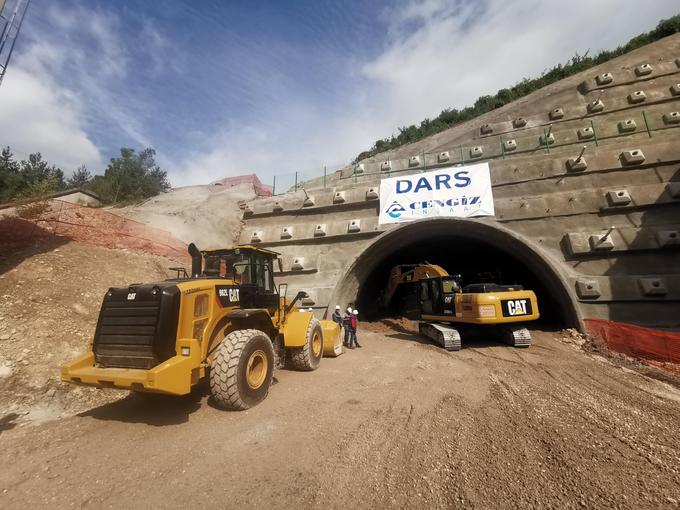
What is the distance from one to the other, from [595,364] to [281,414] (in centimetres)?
859

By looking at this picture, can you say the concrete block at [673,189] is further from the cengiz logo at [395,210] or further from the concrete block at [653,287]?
the cengiz logo at [395,210]

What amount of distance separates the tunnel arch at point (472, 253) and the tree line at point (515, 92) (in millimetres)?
12189

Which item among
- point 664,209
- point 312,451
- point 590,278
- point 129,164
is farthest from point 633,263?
point 129,164

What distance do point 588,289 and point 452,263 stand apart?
12.2m

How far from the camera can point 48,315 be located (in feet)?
24.7

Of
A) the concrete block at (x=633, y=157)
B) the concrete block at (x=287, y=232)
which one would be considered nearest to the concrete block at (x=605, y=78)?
the concrete block at (x=633, y=157)

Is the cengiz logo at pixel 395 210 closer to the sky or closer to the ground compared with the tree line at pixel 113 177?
closer to the ground

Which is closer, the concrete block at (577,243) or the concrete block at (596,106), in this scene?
the concrete block at (577,243)

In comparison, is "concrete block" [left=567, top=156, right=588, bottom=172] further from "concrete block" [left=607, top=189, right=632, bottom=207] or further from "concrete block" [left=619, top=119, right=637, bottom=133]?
"concrete block" [left=619, top=119, right=637, bottom=133]

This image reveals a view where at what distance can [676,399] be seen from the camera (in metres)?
5.71

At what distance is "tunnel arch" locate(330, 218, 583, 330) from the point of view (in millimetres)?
12375

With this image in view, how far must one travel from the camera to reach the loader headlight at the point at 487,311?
32.7 feet

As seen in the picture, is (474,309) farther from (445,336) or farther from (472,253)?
(472,253)

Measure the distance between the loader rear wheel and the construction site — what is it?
4 centimetres
